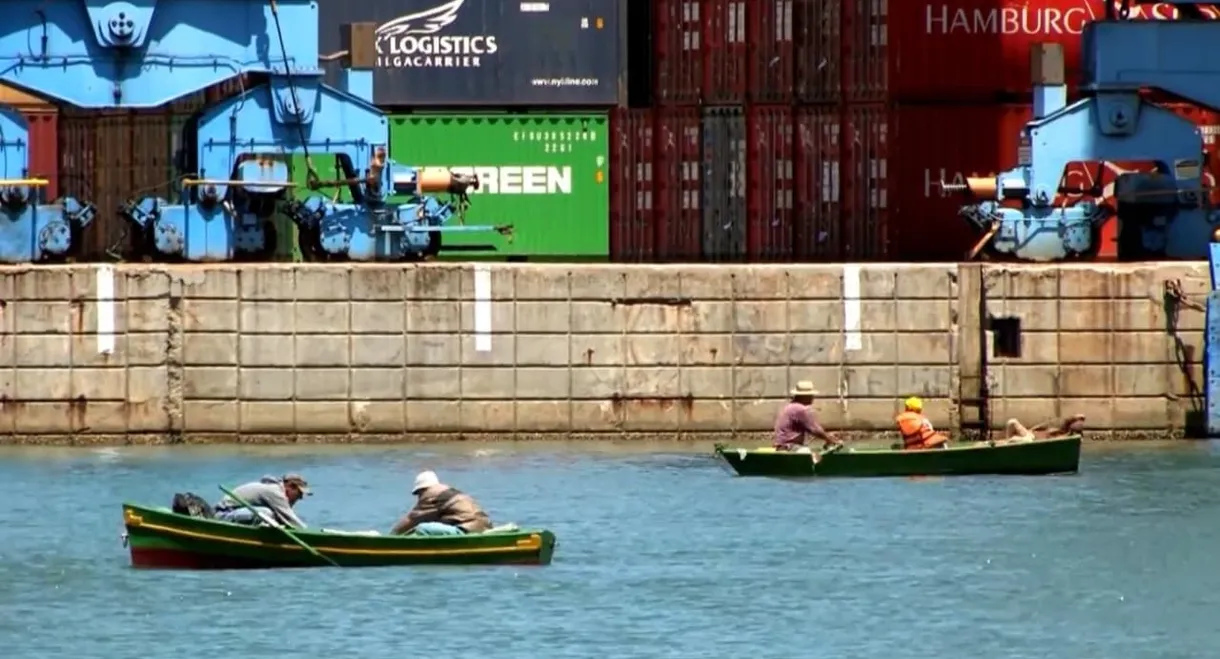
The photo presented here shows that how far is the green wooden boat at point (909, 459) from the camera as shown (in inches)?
1674

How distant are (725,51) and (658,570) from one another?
1806 cm

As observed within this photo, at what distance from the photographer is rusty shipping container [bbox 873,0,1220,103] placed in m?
51.6

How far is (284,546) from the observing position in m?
34.2

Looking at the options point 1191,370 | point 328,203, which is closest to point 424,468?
point 328,203

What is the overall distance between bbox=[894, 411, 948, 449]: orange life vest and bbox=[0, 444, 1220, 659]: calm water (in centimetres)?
69

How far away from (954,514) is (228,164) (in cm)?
1395

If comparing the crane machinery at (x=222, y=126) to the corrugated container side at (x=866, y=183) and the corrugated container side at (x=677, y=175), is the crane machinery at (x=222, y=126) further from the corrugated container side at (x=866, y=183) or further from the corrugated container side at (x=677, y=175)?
the corrugated container side at (x=866, y=183)

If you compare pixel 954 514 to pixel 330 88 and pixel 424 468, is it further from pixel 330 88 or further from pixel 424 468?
pixel 330 88

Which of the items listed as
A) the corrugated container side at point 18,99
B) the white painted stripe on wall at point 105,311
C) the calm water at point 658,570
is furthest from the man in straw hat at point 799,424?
the corrugated container side at point 18,99

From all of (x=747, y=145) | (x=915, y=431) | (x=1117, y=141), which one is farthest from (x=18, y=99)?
(x=1117, y=141)

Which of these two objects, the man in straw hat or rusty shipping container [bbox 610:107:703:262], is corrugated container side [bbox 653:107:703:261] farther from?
the man in straw hat

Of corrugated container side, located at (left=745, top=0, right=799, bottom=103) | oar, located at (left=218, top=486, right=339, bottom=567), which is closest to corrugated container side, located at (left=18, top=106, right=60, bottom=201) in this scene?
corrugated container side, located at (left=745, top=0, right=799, bottom=103)

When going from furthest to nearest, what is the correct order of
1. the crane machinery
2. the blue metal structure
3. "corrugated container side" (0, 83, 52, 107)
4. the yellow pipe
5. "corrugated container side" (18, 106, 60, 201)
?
"corrugated container side" (18, 106, 60, 201) → "corrugated container side" (0, 83, 52, 107) → the blue metal structure → the crane machinery → the yellow pipe

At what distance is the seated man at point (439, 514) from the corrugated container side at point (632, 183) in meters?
18.1
